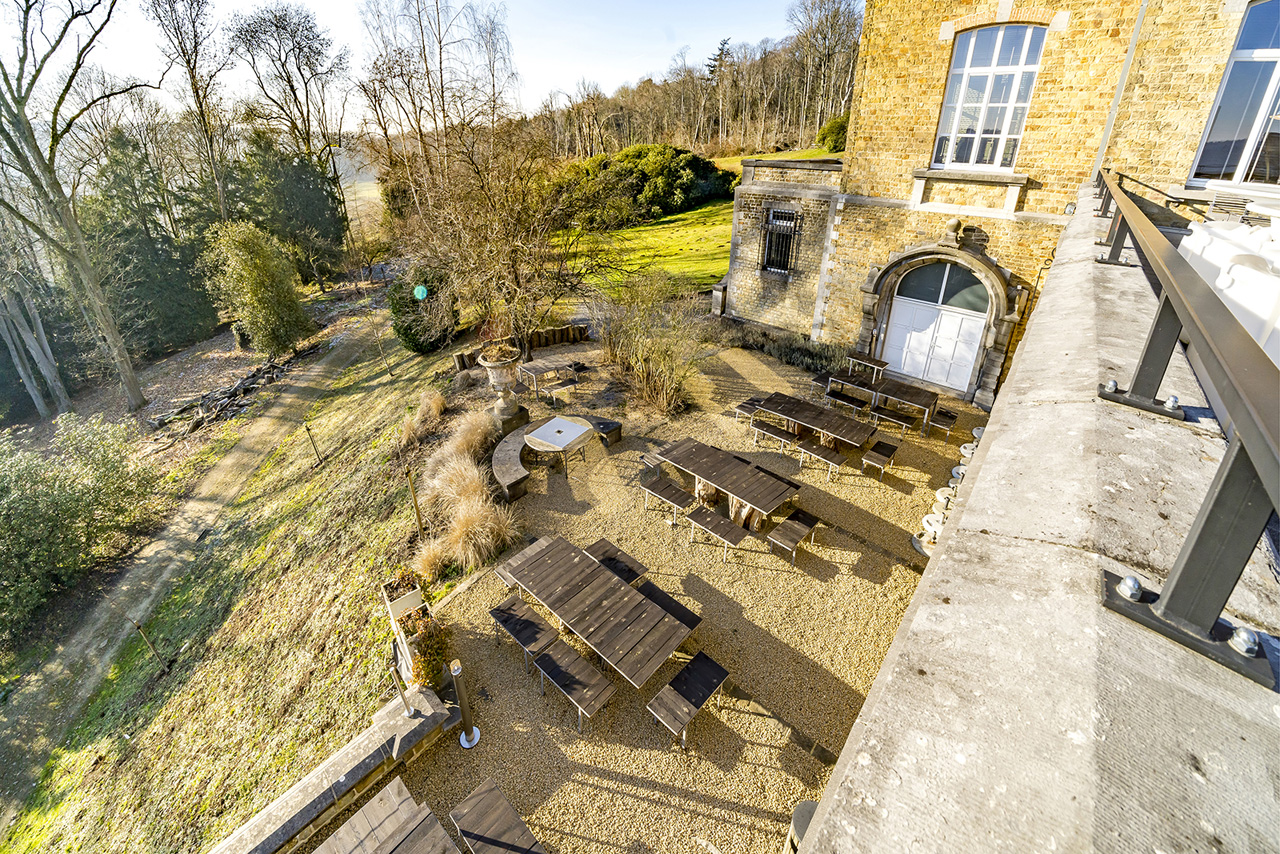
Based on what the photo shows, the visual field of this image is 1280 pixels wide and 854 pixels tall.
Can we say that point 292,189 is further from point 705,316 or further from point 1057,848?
point 1057,848

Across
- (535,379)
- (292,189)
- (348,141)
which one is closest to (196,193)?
(292,189)

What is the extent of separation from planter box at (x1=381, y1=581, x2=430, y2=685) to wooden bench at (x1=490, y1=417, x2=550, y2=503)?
2.25m

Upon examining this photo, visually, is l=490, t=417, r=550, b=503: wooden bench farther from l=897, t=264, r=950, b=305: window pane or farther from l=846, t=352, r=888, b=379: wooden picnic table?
l=897, t=264, r=950, b=305: window pane

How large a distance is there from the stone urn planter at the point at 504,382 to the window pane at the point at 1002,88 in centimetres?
932

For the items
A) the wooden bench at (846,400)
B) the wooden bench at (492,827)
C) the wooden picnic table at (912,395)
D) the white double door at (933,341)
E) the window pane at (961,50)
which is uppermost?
the window pane at (961,50)

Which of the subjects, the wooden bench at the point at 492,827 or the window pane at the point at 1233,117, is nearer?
the wooden bench at the point at 492,827

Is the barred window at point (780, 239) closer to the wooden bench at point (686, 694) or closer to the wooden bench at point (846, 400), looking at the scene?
the wooden bench at point (846, 400)

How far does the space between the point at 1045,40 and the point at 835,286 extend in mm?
4872

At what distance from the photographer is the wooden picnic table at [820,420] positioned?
25.9 ft

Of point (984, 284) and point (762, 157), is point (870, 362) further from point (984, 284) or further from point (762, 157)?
point (762, 157)

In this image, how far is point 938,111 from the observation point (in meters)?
9.08

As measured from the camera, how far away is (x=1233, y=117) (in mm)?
6676

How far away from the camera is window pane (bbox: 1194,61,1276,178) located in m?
6.49

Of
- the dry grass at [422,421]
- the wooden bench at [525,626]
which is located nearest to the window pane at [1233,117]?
the wooden bench at [525,626]
